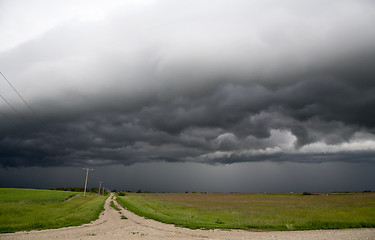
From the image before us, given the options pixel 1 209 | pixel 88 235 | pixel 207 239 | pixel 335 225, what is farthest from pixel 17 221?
pixel 335 225

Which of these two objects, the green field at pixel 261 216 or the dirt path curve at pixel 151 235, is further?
the green field at pixel 261 216

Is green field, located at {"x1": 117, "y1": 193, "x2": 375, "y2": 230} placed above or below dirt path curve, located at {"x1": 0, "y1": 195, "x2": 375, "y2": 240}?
below

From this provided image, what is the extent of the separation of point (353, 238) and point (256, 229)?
30.5ft

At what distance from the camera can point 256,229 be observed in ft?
88.9

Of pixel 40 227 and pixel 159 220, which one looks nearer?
pixel 40 227

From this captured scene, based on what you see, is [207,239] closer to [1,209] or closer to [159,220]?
[159,220]

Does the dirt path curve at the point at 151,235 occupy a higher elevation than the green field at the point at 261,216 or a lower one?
higher

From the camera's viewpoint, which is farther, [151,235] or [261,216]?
[261,216]

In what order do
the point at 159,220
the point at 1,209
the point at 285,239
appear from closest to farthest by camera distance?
the point at 285,239 < the point at 159,220 < the point at 1,209

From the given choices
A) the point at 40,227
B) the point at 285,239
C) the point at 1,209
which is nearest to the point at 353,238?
the point at 285,239

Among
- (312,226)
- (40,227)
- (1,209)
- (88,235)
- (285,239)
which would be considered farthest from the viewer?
(1,209)

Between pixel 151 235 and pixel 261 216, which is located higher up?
pixel 151 235

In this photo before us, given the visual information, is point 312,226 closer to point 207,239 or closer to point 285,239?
point 285,239

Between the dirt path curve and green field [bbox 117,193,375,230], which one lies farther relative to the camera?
green field [bbox 117,193,375,230]
